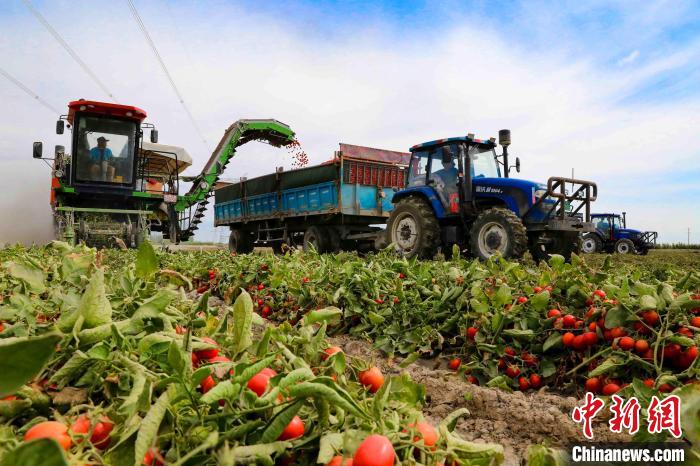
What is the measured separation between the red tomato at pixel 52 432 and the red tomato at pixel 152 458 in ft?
0.46

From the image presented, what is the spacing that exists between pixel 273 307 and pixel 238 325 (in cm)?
423

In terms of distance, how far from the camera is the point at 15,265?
1.91m

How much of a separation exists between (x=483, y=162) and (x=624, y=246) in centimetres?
1645

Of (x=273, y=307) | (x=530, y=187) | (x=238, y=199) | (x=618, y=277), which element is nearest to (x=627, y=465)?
(x=618, y=277)

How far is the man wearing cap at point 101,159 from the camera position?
38.2ft

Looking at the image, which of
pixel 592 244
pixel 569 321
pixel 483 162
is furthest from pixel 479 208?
pixel 592 244

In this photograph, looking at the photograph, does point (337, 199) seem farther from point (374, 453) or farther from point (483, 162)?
point (374, 453)

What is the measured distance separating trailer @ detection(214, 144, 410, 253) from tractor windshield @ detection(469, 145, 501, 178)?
2646 millimetres

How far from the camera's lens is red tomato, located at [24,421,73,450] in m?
0.86

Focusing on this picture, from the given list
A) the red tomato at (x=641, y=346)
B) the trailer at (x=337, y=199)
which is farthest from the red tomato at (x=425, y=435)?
the trailer at (x=337, y=199)

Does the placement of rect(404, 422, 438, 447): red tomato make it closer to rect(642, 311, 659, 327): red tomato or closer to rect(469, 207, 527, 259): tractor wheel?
rect(642, 311, 659, 327): red tomato

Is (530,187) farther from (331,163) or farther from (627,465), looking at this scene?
(627,465)

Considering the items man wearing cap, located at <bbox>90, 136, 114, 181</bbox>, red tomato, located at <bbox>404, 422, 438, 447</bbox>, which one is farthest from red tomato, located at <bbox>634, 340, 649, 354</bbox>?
man wearing cap, located at <bbox>90, 136, 114, 181</bbox>

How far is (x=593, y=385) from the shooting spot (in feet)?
9.19
